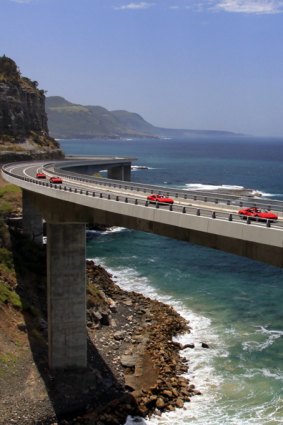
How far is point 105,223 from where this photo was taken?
34.1 metres

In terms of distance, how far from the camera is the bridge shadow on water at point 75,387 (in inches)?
1391

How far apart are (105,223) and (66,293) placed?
9.86 meters

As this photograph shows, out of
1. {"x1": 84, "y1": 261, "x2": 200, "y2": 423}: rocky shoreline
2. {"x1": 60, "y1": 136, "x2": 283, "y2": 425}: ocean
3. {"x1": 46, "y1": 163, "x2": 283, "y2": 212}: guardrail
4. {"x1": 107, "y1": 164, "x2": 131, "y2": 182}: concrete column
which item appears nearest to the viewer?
{"x1": 46, "y1": 163, "x2": 283, "y2": 212}: guardrail

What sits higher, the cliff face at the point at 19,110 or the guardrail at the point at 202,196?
the cliff face at the point at 19,110

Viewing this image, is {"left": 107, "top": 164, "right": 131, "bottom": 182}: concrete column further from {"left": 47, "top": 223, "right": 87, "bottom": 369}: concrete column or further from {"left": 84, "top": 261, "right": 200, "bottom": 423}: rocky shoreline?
{"left": 47, "top": 223, "right": 87, "bottom": 369}: concrete column

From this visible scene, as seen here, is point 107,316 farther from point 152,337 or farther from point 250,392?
point 250,392

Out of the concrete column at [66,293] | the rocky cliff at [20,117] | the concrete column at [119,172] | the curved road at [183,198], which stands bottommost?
the concrete column at [66,293]

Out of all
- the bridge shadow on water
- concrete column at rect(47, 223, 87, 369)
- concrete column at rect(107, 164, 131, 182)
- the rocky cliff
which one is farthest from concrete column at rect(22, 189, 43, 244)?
concrete column at rect(107, 164, 131, 182)

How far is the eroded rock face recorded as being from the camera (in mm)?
121250

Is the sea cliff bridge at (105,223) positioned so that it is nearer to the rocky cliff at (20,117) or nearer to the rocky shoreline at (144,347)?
the rocky shoreline at (144,347)

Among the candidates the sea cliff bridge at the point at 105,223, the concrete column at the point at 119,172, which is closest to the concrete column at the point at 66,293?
the sea cliff bridge at the point at 105,223

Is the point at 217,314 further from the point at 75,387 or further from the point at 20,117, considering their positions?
the point at 20,117

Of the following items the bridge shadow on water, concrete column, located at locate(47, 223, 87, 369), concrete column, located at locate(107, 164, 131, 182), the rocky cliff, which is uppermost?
the rocky cliff

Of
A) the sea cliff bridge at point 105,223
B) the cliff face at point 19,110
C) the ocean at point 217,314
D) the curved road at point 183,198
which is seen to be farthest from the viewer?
the cliff face at point 19,110
